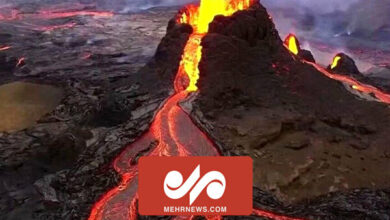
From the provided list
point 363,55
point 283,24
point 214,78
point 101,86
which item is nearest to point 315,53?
point 363,55

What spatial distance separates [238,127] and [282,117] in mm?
1276

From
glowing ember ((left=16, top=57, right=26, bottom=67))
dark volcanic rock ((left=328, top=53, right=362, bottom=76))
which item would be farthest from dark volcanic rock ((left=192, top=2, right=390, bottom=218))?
glowing ember ((left=16, top=57, right=26, bottom=67))

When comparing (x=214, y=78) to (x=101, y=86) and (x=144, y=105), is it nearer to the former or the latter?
(x=144, y=105)

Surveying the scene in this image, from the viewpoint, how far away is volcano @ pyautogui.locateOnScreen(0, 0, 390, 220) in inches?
459

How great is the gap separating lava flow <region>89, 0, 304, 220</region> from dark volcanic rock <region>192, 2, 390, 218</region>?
0.39 meters

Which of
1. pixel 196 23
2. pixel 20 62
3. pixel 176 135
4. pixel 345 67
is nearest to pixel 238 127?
pixel 176 135

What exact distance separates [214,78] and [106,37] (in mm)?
20263

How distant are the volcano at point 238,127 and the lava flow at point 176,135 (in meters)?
0.03

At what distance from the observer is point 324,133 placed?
534 inches

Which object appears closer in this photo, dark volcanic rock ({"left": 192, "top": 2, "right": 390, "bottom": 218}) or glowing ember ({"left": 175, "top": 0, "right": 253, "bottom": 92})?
dark volcanic rock ({"left": 192, "top": 2, "right": 390, "bottom": 218})

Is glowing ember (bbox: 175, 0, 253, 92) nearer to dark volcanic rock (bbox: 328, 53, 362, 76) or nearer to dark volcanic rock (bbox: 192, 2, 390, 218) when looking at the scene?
dark volcanic rock (bbox: 192, 2, 390, 218)

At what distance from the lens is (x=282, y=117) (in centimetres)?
1370

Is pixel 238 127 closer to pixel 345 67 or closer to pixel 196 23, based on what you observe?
pixel 196 23

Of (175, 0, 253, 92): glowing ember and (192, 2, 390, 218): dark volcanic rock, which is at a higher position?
(175, 0, 253, 92): glowing ember
